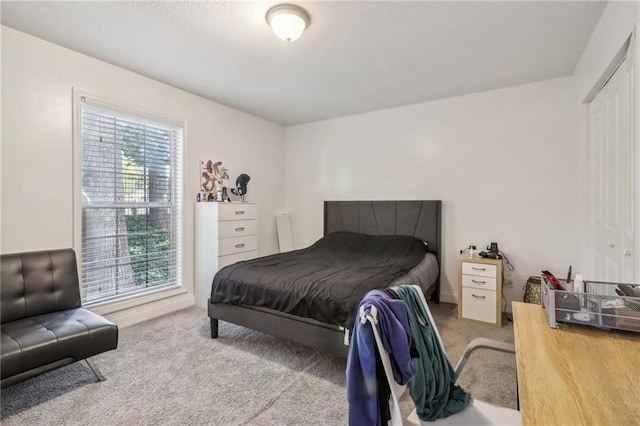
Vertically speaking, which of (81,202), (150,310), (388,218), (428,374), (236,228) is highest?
(81,202)

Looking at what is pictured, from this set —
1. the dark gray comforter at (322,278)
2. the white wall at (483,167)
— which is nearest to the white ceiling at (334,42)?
the white wall at (483,167)

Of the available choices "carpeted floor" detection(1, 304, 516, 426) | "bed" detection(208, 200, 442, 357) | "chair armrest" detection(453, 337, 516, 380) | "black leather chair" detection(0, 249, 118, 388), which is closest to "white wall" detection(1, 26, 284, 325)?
"black leather chair" detection(0, 249, 118, 388)

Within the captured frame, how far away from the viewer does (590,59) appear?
2516mm

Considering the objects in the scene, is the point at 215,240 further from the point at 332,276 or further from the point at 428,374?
the point at 428,374

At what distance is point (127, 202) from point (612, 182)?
4162 mm

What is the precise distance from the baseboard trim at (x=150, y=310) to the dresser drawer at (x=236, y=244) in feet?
2.32

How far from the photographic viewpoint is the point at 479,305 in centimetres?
318

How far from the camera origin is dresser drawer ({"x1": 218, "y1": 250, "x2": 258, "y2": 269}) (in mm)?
3578

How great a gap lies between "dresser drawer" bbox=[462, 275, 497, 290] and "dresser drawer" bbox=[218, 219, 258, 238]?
8.40 ft

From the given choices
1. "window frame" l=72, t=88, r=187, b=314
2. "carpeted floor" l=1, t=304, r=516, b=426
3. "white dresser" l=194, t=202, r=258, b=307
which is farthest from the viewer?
"white dresser" l=194, t=202, r=258, b=307

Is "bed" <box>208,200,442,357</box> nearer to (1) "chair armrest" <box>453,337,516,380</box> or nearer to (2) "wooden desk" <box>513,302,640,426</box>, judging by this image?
(1) "chair armrest" <box>453,337,516,380</box>

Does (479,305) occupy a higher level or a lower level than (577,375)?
lower

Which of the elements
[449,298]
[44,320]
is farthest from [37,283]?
[449,298]

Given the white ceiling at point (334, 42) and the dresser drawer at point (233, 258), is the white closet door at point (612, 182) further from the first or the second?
the dresser drawer at point (233, 258)
